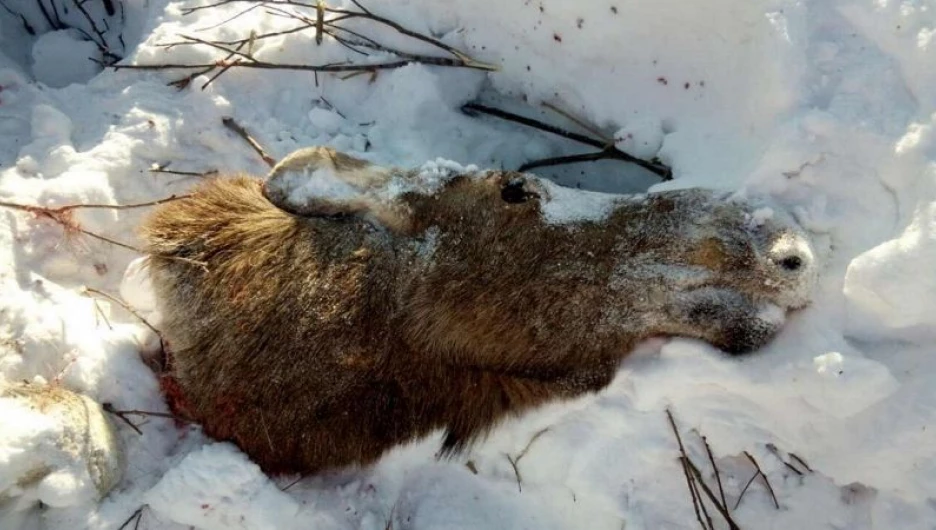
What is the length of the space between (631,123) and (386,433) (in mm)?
1945

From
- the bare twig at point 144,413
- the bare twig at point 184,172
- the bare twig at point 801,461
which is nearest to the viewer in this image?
the bare twig at point 801,461

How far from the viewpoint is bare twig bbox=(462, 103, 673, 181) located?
3.96m

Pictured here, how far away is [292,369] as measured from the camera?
3.32 m

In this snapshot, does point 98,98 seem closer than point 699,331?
No

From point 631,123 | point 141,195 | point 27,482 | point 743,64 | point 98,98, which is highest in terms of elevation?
point 743,64

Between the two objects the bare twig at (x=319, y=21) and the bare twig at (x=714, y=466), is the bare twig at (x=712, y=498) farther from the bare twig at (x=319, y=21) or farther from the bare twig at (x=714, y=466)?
the bare twig at (x=319, y=21)

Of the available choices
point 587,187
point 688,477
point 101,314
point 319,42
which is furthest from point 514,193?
point 101,314

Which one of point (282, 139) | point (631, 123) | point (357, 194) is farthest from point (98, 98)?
point (631, 123)

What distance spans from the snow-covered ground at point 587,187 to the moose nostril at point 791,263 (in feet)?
0.58

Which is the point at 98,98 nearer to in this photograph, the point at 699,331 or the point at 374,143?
the point at 374,143

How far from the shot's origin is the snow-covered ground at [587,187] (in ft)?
9.72

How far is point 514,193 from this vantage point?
3375 mm

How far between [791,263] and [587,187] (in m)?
1.43

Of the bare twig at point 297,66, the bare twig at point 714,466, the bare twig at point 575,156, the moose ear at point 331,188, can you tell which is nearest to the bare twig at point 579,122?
the bare twig at point 575,156
